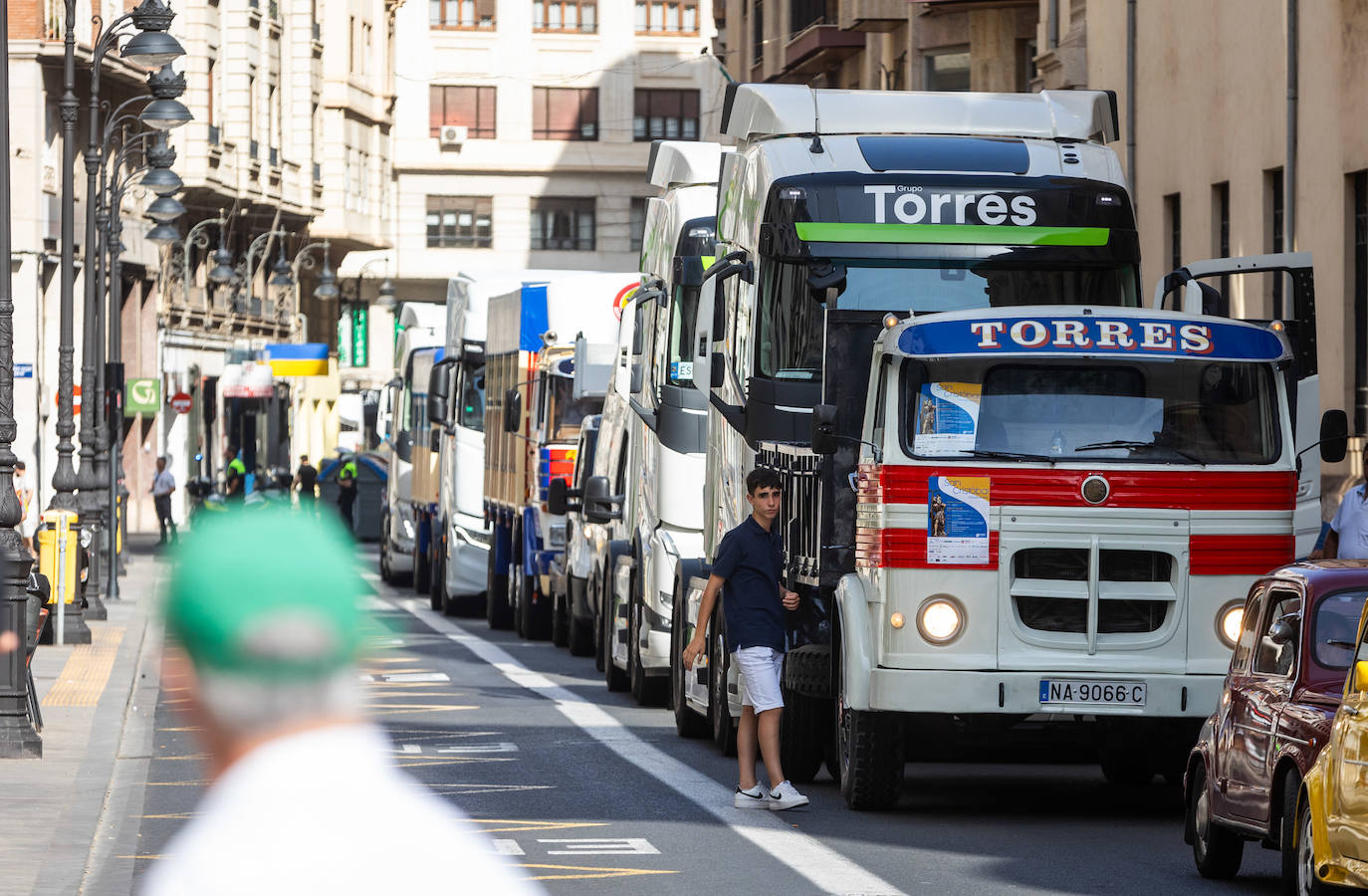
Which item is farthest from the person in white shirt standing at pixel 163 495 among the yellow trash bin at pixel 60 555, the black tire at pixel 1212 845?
the black tire at pixel 1212 845

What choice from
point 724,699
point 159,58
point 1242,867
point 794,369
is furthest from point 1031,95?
point 159,58

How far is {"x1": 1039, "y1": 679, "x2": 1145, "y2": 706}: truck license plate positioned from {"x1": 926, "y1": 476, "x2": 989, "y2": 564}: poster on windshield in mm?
680

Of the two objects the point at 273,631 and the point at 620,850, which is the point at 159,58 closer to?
the point at 620,850

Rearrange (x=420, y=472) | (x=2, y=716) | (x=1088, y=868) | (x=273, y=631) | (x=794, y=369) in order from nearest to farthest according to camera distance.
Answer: (x=273, y=631) < (x=1088, y=868) < (x=794, y=369) < (x=2, y=716) < (x=420, y=472)

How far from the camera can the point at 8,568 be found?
16609 mm

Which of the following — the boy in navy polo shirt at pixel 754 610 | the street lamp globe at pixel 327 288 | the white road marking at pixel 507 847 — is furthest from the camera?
the street lamp globe at pixel 327 288

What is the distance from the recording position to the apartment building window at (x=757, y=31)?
5453 centimetres

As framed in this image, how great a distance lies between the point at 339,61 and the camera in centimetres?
8319

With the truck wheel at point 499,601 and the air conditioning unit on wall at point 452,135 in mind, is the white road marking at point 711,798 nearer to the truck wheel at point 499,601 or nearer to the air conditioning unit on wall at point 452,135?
the truck wheel at point 499,601

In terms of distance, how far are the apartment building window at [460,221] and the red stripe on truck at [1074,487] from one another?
89647 millimetres

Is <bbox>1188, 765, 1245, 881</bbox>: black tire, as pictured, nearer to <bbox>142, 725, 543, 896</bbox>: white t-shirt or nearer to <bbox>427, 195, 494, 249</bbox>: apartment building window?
<bbox>142, 725, 543, 896</bbox>: white t-shirt

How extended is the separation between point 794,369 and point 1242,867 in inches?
166

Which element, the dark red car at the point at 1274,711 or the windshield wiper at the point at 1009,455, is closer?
the dark red car at the point at 1274,711

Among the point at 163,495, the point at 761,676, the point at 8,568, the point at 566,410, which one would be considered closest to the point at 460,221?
the point at 163,495
